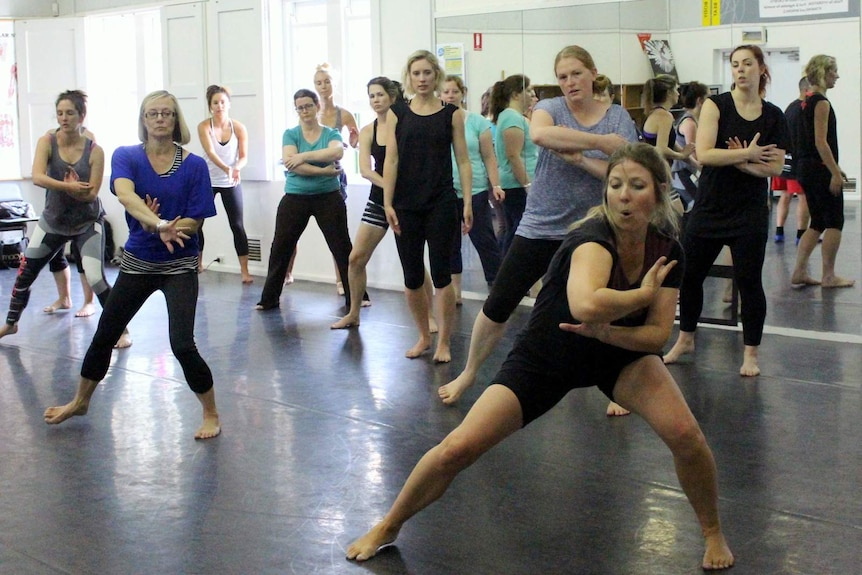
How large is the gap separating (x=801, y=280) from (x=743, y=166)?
2.19 m

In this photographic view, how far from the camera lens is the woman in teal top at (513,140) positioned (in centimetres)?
736

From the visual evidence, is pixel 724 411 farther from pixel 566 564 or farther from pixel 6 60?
pixel 6 60

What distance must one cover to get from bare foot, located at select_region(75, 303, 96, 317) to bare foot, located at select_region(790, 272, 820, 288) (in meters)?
4.77

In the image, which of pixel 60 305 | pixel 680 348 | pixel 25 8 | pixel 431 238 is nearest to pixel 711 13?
pixel 680 348

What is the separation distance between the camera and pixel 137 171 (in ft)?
14.8

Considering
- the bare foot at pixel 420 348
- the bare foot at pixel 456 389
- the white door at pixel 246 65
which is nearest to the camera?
the bare foot at pixel 456 389

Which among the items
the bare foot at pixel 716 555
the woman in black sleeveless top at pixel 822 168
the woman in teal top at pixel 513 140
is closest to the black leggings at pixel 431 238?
the woman in teal top at pixel 513 140

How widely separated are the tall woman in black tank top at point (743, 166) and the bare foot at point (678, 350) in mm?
544

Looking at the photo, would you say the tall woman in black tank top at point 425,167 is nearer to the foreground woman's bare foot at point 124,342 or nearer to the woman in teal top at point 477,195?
the woman in teal top at point 477,195

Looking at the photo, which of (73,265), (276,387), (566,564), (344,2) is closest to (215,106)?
(344,2)

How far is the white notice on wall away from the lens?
6.41 metres

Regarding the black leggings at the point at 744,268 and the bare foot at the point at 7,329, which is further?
the bare foot at the point at 7,329

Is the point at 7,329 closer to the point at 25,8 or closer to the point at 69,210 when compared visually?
the point at 69,210

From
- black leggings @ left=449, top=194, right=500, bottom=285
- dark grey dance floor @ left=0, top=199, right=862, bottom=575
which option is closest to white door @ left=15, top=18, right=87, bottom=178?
dark grey dance floor @ left=0, top=199, right=862, bottom=575
